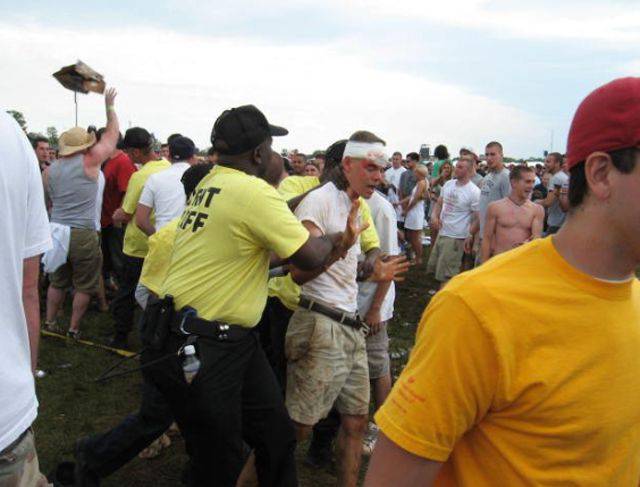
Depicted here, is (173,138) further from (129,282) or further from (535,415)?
(535,415)

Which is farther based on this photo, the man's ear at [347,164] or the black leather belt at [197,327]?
the man's ear at [347,164]

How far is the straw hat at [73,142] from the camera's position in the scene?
6.64m

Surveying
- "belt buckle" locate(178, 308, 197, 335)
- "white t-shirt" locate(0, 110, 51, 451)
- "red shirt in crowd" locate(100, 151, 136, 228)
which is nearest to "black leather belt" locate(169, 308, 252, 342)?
"belt buckle" locate(178, 308, 197, 335)

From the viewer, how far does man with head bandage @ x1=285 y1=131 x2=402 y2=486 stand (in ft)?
11.5

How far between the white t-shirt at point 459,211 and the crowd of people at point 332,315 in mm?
1894

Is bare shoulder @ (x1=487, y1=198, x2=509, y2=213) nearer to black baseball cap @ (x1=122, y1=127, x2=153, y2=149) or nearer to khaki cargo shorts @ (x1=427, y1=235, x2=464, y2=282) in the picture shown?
khaki cargo shorts @ (x1=427, y1=235, x2=464, y2=282)

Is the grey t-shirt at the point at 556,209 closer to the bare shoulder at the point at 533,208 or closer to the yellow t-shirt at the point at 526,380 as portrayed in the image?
the bare shoulder at the point at 533,208

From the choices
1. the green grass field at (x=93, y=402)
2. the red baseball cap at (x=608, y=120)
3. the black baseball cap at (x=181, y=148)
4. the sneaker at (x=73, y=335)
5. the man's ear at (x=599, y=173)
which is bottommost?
the sneaker at (x=73, y=335)

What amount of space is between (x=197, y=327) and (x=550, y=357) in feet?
6.01

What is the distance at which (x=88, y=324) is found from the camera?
24.7ft

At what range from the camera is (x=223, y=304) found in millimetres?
2879

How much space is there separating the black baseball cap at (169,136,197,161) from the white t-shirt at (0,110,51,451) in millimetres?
4377

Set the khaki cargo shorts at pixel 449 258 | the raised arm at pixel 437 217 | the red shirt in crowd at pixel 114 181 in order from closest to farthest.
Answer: the red shirt in crowd at pixel 114 181
the khaki cargo shorts at pixel 449 258
the raised arm at pixel 437 217

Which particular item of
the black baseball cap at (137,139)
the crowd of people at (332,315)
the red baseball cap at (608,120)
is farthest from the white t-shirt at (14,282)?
the black baseball cap at (137,139)
